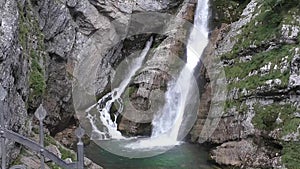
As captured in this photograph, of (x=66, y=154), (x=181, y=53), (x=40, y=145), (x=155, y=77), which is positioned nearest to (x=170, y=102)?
(x=155, y=77)

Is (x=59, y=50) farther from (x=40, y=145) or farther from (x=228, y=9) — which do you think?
(x=40, y=145)

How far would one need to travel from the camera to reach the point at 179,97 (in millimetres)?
19656

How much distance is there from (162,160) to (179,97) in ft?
18.1

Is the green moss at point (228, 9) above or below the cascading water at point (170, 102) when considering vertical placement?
above

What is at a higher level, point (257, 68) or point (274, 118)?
point (257, 68)

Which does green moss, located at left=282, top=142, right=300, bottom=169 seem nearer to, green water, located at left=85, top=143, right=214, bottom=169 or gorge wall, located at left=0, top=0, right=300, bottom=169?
gorge wall, located at left=0, top=0, right=300, bottom=169

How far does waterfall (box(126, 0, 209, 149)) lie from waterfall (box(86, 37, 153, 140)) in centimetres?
182

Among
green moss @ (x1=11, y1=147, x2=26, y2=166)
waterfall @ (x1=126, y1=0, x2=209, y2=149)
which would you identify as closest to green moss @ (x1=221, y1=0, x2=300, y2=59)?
waterfall @ (x1=126, y1=0, x2=209, y2=149)

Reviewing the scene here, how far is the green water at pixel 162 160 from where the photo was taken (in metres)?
14.0

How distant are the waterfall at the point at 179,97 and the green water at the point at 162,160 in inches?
50.6

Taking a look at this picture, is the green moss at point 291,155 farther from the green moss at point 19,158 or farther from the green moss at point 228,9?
the green moss at point 228,9

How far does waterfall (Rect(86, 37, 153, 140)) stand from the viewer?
18.3 meters

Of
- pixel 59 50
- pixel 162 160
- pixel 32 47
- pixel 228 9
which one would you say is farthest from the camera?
pixel 228 9

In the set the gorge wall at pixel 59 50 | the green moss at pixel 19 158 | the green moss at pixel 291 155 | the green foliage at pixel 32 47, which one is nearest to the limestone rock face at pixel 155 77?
the gorge wall at pixel 59 50
